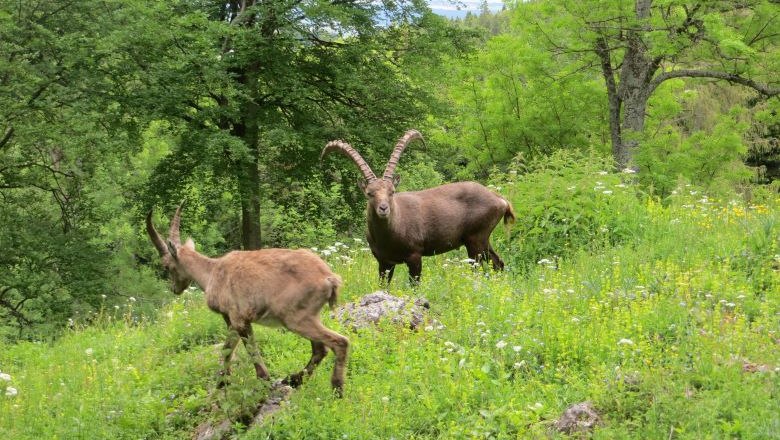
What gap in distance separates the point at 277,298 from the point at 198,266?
5.20 feet

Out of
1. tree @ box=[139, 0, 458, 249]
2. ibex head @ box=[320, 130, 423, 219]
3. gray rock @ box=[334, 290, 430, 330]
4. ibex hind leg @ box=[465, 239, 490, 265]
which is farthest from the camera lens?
tree @ box=[139, 0, 458, 249]

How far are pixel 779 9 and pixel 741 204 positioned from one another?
29.1ft

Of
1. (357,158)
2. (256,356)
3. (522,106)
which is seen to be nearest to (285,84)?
(522,106)

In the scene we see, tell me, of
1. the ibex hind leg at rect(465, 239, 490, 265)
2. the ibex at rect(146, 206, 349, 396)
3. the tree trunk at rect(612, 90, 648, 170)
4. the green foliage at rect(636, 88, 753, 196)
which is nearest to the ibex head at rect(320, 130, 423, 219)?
the ibex hind leg at rect(465, 239, 490, 265)

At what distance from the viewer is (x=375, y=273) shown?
11.0 metres

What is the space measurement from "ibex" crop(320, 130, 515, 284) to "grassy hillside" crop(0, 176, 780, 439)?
0.41 m

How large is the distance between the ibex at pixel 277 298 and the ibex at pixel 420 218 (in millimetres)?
2602

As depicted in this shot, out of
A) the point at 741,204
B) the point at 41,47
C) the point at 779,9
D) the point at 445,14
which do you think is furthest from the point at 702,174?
the point at 41,47

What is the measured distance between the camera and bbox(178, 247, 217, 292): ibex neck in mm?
8078

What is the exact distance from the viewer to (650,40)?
19.4 metres

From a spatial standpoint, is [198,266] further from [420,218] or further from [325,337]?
[420,218]

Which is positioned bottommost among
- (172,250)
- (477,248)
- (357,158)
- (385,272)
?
(385,272)

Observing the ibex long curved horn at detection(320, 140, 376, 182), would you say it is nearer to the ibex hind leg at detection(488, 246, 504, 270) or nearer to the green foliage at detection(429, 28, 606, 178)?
the ibex hind leg at detection(488, 246, 504, 270)

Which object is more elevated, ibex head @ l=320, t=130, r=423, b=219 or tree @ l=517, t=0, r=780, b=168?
tree @ l=517, t=0, r=780, b=168
